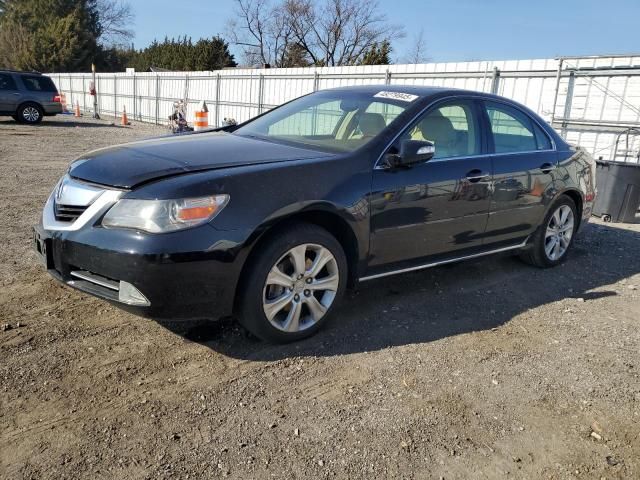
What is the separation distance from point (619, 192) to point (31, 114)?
19444mm

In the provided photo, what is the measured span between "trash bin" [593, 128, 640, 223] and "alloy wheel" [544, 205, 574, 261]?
319 centimetres

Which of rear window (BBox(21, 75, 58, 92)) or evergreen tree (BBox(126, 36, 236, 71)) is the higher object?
evergreen tree (BBox(126, 36, 236, 71))

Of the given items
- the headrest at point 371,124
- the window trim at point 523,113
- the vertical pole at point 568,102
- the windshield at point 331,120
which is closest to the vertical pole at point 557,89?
the vertical pole at point 568,102

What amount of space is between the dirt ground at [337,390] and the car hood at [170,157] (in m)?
1.03

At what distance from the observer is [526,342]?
3.86 metres

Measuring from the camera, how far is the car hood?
10.5 feet

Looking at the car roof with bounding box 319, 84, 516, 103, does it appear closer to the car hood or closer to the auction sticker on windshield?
the auction sticker on windshield

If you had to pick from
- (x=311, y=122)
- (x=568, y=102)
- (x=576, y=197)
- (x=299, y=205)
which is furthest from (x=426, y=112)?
(x=568, y=102)

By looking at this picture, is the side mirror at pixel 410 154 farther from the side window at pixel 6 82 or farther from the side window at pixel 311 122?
the side window at pixel 6 82

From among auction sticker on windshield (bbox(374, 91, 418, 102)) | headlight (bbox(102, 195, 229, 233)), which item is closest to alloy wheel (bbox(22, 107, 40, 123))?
auction sticker on windshield (bbox(374, 91, 418, 102))

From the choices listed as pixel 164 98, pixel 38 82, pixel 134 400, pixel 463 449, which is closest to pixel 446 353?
pixel 463 449

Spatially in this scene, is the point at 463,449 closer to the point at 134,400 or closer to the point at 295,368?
the point at 295,368

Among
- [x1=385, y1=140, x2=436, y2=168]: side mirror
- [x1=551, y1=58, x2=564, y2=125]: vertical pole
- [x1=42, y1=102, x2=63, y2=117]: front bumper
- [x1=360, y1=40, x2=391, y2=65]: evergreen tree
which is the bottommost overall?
[x1=42, y1=102, x2=63, y2=117]: front bumper

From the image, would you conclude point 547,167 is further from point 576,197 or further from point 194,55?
point 194,55
